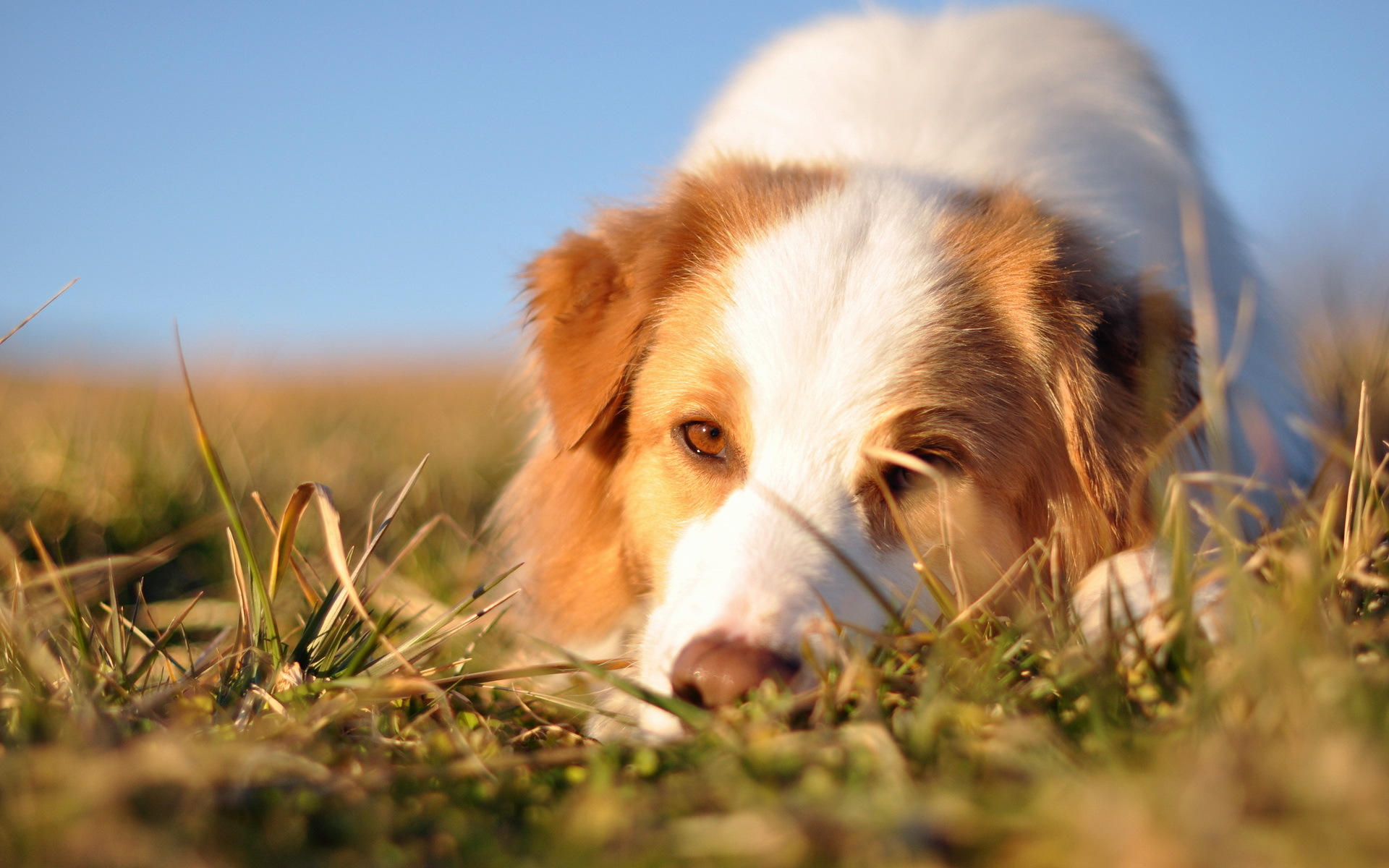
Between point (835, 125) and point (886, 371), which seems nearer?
point (886, 371)

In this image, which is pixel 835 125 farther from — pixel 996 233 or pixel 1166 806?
pixel 1166 806

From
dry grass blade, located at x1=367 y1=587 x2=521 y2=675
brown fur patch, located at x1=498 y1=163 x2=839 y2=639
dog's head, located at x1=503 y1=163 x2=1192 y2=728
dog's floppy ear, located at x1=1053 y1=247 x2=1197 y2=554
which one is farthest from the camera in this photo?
brown fur patch, located at x1=498 y1=163 x2=839 y2=639

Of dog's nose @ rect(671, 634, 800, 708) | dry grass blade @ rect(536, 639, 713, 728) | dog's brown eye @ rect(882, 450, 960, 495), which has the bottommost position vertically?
dog's nose @ rect(671, 634, 800, 708)

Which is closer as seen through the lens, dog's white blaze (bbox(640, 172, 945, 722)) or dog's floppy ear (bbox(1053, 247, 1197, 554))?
dog's white blaze (bbox(640, 172, 945, 722))

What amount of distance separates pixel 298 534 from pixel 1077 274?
284 centimetres

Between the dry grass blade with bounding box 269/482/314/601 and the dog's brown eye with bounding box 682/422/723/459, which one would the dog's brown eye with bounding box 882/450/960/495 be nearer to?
the dog's brown eye with bounding box 682/422/723/459

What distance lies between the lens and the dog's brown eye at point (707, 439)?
2.38 meters

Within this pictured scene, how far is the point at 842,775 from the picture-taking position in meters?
1.25

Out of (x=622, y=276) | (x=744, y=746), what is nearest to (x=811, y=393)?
(x=622, y=276)

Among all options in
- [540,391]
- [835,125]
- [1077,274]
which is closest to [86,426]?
[540,391]

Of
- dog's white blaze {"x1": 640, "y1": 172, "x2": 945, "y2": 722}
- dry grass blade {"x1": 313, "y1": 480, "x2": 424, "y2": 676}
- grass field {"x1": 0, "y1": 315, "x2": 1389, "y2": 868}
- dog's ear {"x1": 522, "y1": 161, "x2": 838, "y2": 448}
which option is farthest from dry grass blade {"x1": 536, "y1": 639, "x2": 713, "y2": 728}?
dog's ear {"x1": 522, "y1": 161, "x2": 838, "y2": 448}

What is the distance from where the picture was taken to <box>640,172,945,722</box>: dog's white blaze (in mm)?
1970

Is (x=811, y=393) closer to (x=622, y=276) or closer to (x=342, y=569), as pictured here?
(x=622, y=276)

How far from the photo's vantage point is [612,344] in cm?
259
